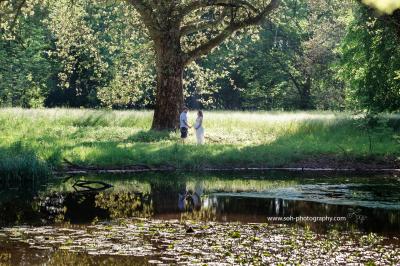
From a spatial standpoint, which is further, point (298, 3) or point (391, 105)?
point (298, 3)

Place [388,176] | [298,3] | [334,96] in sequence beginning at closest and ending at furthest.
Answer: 1. [388,176]
2. [334,96]
3. [298,3]

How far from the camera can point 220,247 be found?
1454 cm

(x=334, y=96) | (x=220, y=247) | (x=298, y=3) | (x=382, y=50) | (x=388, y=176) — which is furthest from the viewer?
(x=298, y=3)

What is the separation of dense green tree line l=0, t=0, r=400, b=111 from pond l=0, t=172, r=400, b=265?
39.5ft

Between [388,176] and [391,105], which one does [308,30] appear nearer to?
[391,105]

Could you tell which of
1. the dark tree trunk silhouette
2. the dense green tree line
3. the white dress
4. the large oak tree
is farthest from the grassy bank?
the large oak tree

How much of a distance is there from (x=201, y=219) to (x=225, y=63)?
50026mm

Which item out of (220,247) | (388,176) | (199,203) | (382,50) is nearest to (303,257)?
(220,247)

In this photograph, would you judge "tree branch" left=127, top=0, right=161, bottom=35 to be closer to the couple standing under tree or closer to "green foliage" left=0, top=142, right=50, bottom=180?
the couple standing under tree

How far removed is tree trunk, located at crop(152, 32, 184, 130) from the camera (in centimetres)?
3559

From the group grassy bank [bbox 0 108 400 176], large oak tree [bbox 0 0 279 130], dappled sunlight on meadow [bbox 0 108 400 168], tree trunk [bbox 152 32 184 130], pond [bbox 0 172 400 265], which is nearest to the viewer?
pond [bbox 0 172 400 265]

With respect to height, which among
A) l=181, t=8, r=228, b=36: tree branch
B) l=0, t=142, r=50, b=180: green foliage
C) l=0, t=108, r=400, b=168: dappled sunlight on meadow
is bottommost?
l=0, t=142, r=50, b=180: green foliage

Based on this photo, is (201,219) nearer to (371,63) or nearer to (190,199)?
(190,199)

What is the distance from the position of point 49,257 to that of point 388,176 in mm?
16662
